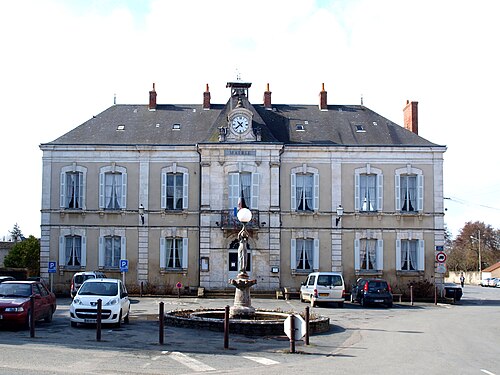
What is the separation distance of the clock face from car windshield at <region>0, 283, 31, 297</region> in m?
20.6

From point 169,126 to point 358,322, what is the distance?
2135 centimetres

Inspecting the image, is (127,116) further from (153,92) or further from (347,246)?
(347,246)

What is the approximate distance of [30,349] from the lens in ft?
52.8

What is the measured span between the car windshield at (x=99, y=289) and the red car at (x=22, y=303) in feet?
3.97

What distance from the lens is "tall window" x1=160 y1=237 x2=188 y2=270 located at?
136 ft

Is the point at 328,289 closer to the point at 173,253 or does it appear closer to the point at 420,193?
the point at 420,193

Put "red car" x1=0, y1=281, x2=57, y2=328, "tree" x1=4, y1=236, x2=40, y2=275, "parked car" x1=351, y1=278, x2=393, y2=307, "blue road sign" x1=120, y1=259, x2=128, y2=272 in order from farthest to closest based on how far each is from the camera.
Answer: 1. "tree" x1=4, y1=236, x2=40, y2=275
2. "blue road sign" x1=120, y1=259, x2=128, y2=272
3. "parked car" x1=351, y1=278, x2=393, y2=307
4. "red car" x1=0, y1=281, x2=57, y2=328

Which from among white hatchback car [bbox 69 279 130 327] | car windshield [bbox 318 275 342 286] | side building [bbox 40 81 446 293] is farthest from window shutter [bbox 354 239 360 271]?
white hatchback car [bbox 69 279 130 327]

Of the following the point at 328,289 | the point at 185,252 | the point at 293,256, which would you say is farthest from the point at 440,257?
the point at 185,252

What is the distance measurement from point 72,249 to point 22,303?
2186 centimetres

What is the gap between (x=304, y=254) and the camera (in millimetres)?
41625

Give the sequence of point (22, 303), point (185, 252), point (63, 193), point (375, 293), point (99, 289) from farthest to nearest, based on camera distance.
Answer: point (63, 193) → point (185, 252) → point (375, 293) → point (99, 289) → point (22, 303)

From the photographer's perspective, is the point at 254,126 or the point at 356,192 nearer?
the point at 254,126

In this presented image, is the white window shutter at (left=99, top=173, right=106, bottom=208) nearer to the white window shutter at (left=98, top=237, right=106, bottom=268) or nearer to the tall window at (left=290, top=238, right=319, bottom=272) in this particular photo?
the white window shutter at (left=98, top=237, right=106, bottom=268)
